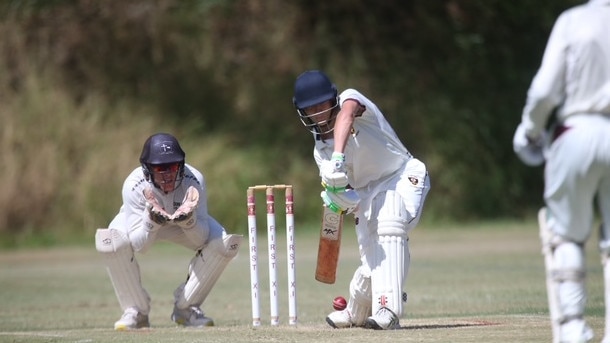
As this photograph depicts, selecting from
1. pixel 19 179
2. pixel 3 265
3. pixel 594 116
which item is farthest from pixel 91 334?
pixel 19 179

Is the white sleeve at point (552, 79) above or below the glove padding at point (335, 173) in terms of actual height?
above

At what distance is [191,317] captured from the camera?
922cm

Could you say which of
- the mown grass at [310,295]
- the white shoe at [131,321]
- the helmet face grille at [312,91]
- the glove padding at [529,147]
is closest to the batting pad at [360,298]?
the mown grass at [310,295]

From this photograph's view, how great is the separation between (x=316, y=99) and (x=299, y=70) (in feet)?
60.9

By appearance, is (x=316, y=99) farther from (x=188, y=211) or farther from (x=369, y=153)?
(x=188, y=211)

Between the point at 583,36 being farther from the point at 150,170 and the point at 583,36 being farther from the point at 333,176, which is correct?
the point at 150,170

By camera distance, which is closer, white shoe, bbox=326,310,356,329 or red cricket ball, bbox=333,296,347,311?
white shoe, bbox=326,310,356,329

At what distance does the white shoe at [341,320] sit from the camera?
832cm

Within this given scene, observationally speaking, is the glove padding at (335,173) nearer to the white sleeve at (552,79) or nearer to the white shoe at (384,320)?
the white shoe at (384,320)

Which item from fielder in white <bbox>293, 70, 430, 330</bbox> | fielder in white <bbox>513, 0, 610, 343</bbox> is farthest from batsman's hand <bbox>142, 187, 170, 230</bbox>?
fielder in white <bbox>513, 0, 610, 343</bbox>

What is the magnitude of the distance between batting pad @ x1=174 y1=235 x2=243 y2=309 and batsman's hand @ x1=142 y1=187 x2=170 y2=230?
44 centimetres

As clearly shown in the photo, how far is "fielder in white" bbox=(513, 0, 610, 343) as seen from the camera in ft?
18.5

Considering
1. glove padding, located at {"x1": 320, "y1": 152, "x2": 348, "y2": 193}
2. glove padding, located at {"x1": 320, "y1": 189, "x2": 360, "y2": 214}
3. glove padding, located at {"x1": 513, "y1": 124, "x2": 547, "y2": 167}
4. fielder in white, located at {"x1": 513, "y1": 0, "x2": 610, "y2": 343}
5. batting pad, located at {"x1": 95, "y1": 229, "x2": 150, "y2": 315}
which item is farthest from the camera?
batting pad, located at {"x1": 95, "y1": 229, "x2": 150, "y2": 315}

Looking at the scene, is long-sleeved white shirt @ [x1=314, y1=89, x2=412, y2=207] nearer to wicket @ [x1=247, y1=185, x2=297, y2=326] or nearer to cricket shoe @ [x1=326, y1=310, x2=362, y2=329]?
wicket @ [x1=247, y1=185, x2=297, y2=326]
